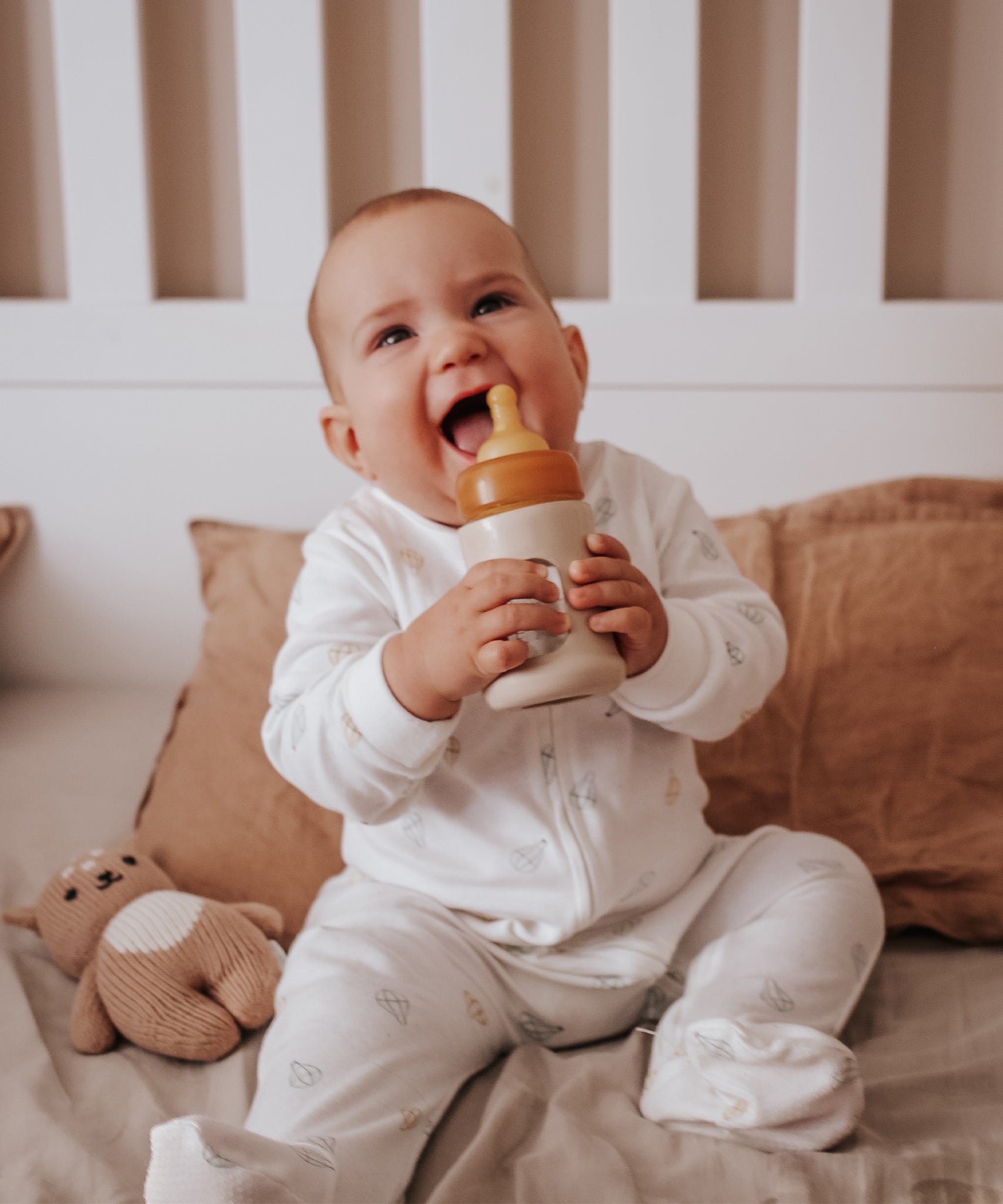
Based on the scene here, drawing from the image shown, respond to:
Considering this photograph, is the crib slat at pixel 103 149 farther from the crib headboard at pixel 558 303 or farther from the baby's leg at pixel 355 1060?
the baby's leg at pixel 355 1060

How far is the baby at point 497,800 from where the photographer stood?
676 mm

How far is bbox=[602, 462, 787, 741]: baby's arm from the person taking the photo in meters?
0.75

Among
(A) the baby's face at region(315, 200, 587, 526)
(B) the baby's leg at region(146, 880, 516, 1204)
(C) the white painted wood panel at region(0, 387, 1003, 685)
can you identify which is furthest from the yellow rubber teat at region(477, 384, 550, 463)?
(C) the white painted wood panel at region(0, 387, 1003, 685)

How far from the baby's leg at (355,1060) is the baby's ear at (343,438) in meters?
0.31

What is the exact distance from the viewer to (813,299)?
4.20 ft

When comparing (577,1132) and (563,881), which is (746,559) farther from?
(577,1132)

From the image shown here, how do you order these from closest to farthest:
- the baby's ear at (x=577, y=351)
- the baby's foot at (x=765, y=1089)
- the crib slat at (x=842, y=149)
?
1. the baby's foot at (x=765, y=1089)
2. the baby's ear at (x=577, y=351)
3. the crib slat at (x=842, y=149)

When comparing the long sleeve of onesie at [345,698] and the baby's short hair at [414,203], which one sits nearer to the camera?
the long sleeve of onesie at [345,698]

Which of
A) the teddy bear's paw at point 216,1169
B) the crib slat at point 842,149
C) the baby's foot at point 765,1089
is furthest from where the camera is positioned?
the crib slat at point 842,149

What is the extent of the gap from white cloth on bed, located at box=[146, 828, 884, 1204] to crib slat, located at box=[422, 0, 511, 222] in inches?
31.4

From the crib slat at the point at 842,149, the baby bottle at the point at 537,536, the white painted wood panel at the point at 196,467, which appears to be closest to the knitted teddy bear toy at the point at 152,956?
the baby bottle at the point at 537,536

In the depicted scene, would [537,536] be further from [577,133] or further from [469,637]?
[577,133]

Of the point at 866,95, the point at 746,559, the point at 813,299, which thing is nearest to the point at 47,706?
the point at 746,559

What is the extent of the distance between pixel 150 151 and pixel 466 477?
98 cm
